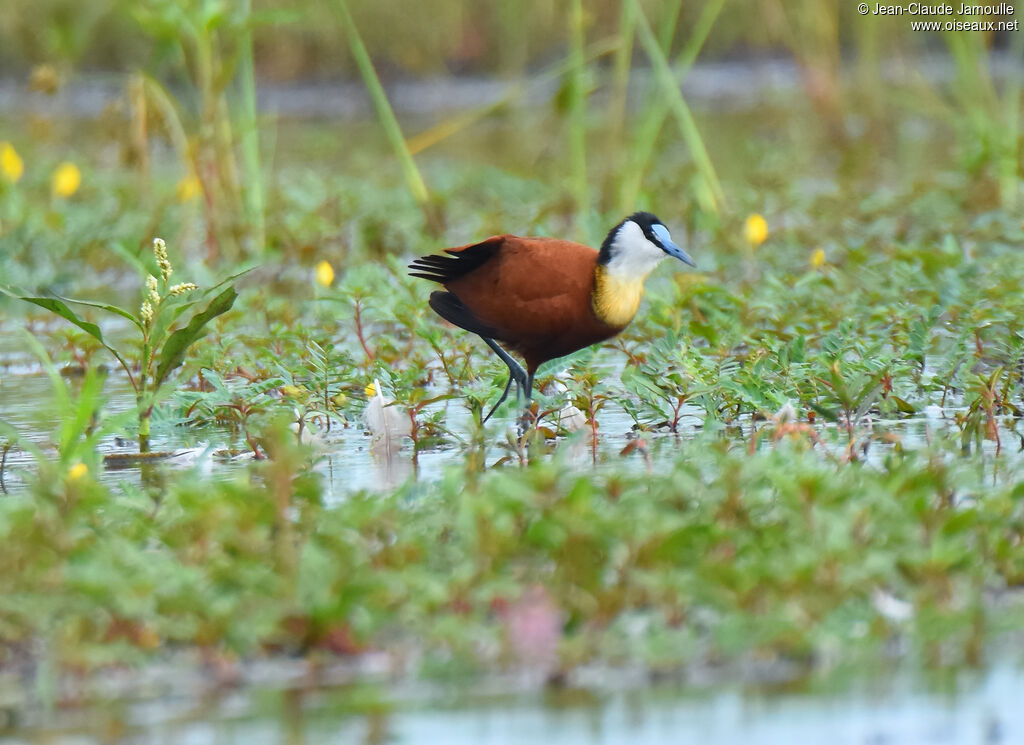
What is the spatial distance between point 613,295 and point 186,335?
4.12ft

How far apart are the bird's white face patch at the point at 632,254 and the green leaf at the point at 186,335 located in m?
1.14

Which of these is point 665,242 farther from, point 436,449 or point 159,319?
point 159,319

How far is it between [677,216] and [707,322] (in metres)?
3.59

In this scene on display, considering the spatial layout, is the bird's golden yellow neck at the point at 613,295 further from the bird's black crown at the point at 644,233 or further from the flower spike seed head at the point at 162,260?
the flower spike seed head at the point at 162,260

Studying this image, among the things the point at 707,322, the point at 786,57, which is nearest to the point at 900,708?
the point at 707,322

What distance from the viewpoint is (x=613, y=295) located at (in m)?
5.04

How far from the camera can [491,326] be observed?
523 cm

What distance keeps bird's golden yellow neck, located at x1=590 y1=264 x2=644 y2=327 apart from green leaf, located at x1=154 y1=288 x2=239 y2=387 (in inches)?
42.0

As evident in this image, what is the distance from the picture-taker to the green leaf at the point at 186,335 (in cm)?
477

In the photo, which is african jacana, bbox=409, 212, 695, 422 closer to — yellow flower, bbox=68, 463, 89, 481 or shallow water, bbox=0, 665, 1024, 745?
yellow flower, bbox=68, 463, 89, 481

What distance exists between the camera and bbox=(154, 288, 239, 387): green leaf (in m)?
4.77

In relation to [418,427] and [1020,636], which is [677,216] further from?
[1020,636]
